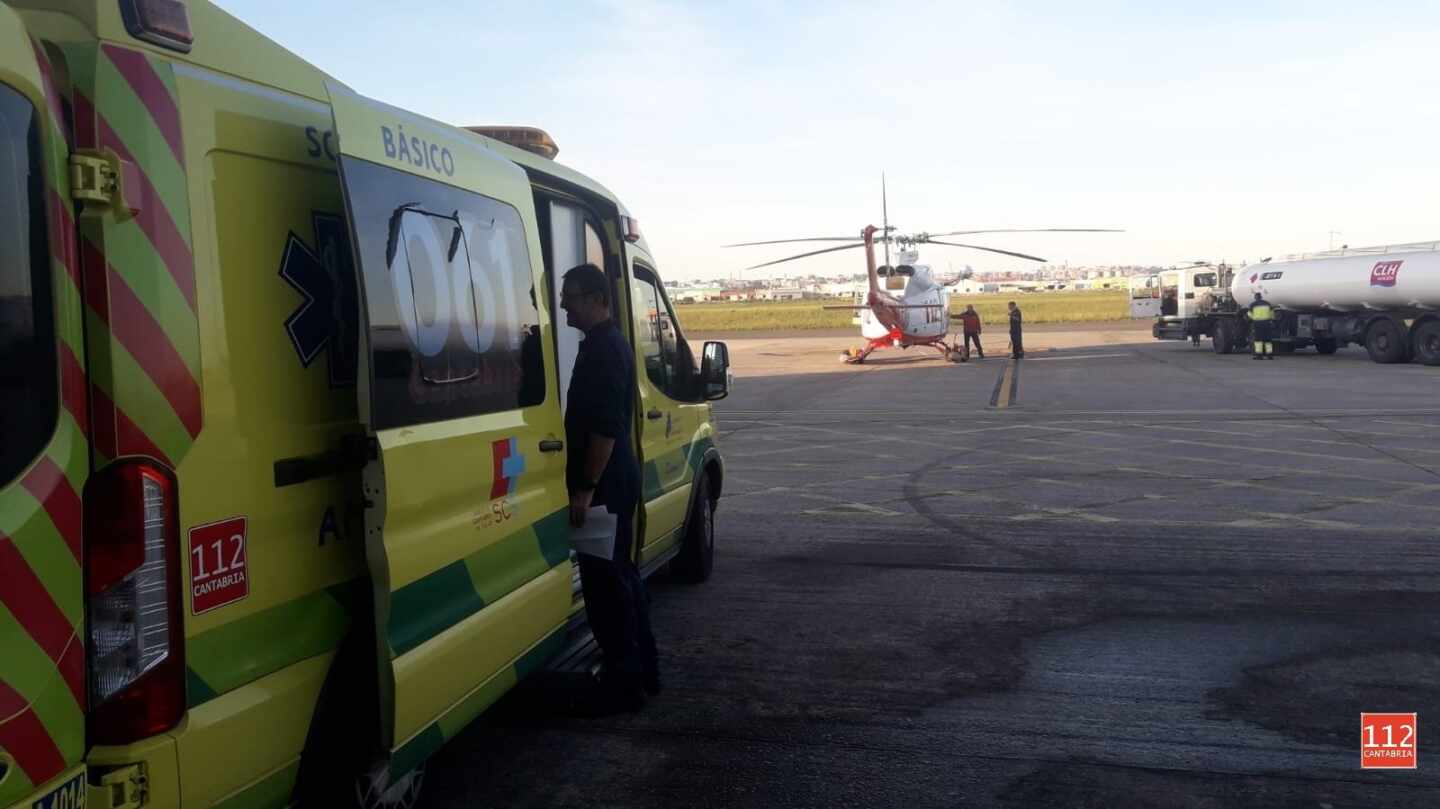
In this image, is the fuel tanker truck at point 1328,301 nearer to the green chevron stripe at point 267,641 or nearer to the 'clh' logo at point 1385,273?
the 'clh' logo at point 1385,273

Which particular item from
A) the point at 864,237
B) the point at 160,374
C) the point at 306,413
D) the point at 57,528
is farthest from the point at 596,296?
the point at 864,237

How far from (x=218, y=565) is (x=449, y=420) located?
0.98 meters

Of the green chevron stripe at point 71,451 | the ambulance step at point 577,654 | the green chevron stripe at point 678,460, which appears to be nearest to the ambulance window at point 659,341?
the green chevron stripe at point 678,460

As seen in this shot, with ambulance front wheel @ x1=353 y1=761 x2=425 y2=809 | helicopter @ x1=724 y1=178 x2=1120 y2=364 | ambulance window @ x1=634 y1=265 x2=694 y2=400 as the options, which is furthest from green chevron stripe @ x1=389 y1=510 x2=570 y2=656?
helicopter @ x1=724 y1=178 x2=1120 y2=364

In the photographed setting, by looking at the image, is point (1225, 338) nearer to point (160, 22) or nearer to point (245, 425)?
point (245, 425)

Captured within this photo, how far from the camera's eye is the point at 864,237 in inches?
1224

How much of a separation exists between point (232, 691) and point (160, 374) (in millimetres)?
801

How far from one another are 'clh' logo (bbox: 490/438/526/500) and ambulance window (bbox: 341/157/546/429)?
0.14m

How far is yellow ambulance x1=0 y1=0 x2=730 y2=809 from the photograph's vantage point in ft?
7.58

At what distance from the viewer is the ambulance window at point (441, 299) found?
3189mm

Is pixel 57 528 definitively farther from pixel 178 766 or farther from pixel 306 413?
pixel 306 413

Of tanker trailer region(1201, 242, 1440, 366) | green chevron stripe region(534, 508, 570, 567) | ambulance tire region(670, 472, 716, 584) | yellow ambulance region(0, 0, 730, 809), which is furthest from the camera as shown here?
tanker trailer region(1201, 242, 1440, 366)

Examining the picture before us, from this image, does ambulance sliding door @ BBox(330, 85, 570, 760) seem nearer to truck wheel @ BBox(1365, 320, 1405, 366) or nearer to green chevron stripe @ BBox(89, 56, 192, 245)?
green chevron stripe @ BBox(89, 56, 192, 245)

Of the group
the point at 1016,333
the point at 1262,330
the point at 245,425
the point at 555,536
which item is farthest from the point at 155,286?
the point at 1262,330
